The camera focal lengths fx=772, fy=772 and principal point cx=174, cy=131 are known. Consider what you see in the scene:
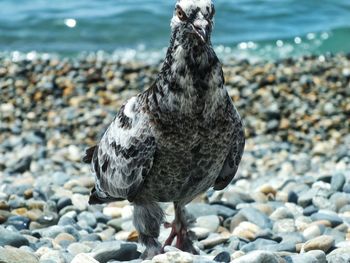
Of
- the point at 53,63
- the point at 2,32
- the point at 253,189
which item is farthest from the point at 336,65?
the point at 2,32

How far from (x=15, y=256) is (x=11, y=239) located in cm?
103

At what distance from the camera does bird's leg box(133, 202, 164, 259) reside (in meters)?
4.93

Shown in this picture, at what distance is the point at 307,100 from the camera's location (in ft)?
40.0

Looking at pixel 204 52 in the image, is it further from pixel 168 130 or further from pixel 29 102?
pixel 29 102

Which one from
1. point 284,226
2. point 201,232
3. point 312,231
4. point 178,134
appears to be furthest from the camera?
point 284,226

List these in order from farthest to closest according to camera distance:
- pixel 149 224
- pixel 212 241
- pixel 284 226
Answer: pixel 284 226, pixel 212 241, pixel 149 224

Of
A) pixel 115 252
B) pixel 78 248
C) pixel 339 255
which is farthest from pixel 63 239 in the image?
pixel 339 255

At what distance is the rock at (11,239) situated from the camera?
17.1 feet

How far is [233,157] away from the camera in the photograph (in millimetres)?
4988

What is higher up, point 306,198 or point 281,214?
point 306,198

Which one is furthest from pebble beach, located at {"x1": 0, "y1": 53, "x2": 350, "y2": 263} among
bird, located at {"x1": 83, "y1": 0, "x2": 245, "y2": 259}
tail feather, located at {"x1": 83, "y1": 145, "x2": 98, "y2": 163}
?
tail feather, located at {"x1": 83, "y1": 145, "x2": 98, "y2": 163}

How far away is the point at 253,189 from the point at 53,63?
24.6ft

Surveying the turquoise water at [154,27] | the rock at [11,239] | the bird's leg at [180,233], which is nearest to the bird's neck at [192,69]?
the bird's leg at [180,233]

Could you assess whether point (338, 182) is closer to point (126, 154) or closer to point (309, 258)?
point (309, 258)
